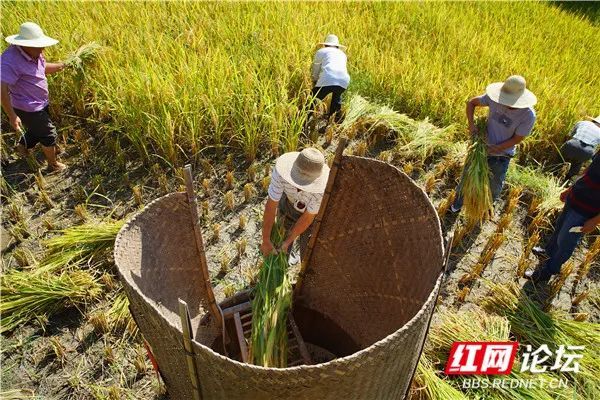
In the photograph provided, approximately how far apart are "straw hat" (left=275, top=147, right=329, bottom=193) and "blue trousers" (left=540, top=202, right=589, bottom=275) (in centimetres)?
161

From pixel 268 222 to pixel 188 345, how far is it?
1.04m

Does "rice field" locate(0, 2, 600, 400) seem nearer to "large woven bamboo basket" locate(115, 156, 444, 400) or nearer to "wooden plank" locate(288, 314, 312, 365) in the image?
"large woven bamboo basket" locate(115, 156, 444, 400)

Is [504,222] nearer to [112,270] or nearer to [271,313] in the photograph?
[271,313]

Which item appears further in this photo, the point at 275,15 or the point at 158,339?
the point at 275,15

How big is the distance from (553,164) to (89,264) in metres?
3.82

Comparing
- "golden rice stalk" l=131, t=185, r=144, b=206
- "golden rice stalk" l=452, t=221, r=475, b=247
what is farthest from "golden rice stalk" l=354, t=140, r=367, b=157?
"golden rice stalk" l=131, t=185, r=144, b=206

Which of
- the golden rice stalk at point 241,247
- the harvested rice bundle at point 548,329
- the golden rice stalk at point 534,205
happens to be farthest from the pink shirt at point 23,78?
the golden rice stalk at point 534,205

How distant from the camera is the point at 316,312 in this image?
8.38ft

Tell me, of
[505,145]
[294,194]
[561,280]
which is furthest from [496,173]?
[294,194]

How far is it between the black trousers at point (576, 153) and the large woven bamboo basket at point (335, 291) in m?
2.40

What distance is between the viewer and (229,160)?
349cm

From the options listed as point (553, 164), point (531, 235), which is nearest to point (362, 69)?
point (553, 164)

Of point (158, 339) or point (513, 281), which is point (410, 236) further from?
point (513, 281)

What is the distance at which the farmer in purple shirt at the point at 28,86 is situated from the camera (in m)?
2.99
